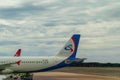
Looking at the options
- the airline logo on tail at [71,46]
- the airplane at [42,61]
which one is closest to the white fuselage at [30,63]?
the airplane at [42,61]

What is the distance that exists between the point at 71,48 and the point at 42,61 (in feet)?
17.4

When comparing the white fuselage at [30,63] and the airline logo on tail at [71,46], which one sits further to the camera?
the airline logo on tail at [71,46]

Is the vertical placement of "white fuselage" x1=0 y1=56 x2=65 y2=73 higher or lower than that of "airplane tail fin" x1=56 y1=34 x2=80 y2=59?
lower

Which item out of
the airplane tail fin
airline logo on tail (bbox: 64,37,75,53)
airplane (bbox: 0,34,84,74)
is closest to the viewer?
airplane (bbox: 0,34,84,74)

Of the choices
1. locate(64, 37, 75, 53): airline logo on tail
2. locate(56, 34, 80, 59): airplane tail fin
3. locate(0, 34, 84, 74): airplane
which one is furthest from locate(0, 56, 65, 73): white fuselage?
locate(64, 37, 75, 53): airline logo on tail

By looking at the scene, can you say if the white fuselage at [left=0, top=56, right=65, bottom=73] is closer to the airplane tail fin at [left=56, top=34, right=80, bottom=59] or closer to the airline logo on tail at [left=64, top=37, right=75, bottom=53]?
the airplane tail fin at [left=56, top=34, right=80, bottom=59]

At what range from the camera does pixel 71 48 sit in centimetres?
4762

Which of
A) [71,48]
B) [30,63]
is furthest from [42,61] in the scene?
[71,48]

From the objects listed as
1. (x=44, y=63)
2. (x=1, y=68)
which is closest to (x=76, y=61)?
(x=44, y=63)

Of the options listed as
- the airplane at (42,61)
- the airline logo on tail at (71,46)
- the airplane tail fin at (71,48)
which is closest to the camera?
the airplane at (42,61)

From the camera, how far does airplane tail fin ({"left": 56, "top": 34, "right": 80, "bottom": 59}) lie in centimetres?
4725

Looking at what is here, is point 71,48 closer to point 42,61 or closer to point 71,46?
point 71,46

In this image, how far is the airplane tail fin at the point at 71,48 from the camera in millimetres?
47250

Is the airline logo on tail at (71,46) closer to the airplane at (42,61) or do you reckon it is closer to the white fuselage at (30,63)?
the airplane at (42,61)
